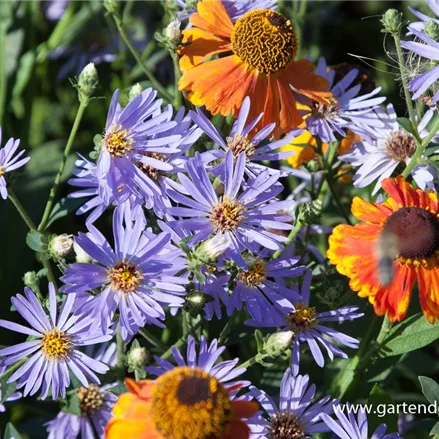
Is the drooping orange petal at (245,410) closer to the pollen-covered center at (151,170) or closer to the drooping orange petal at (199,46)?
the pollen-covered center at (151,170)

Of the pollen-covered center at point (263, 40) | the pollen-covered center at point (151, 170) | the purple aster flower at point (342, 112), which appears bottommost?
the pollen-covered center at point (151, 170)

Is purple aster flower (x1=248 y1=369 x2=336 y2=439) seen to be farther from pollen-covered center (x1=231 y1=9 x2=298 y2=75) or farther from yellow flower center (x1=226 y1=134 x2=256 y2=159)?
pollen-covered center (x1=231 y1=9 x2=298 y2=75)

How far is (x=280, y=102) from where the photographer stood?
157 centimetres

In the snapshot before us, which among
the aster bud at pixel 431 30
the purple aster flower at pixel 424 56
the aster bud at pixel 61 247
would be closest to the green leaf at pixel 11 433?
the aster bud at pixel 61 247

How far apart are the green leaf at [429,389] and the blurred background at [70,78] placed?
22 cm

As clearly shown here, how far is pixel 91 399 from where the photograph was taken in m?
1.50

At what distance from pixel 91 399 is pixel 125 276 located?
326 millimetres

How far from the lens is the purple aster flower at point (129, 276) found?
4.13 ft

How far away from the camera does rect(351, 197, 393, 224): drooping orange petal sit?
138cm

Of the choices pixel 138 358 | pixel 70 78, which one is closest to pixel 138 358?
pixel 138 358

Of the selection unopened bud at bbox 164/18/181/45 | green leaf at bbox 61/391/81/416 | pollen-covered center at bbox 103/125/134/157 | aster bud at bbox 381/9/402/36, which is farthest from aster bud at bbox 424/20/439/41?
green leaf at bbox 61/391/81/416

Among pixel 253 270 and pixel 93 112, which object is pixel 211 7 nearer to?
pixel 253 270

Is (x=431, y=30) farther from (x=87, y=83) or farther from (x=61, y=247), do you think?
(x=61, y=247)

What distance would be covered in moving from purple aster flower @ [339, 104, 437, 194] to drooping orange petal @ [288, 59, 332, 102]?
14 cm
